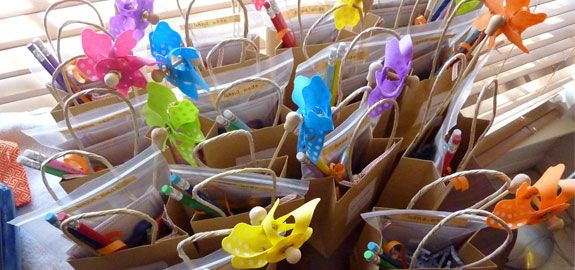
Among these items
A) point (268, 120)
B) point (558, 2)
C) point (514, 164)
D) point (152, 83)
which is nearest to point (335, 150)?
point (268, 120)

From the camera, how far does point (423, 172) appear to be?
2.22 ft

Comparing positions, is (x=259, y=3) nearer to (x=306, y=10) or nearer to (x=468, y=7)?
(x=306, y=10)

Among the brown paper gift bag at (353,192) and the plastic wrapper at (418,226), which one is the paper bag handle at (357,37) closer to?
the brown paper gift bag at (353,192)

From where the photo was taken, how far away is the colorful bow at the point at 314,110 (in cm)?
52

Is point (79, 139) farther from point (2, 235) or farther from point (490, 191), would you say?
point (490, 191)

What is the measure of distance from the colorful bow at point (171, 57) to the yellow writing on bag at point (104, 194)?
132mm

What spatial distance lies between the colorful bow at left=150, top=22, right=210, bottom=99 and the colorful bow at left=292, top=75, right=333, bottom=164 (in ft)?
0.46

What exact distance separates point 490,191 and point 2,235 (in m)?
0.76

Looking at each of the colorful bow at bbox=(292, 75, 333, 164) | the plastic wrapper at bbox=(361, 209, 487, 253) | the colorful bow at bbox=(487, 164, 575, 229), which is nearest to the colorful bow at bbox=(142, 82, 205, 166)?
the colorful bow at bbox=(292, 75, 333, 164)

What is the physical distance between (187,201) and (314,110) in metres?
0.20

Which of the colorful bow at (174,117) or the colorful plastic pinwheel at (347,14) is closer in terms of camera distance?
the colorful bow at (174,117)

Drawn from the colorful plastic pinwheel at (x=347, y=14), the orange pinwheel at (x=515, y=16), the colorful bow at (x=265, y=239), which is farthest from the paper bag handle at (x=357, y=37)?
the colorful bow at (x=265, y=239)

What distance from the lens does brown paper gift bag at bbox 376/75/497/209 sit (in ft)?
2.19

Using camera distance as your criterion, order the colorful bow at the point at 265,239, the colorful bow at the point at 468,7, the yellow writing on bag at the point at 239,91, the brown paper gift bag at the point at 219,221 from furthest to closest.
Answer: the colorful bow at the point at 468,7, the yellow writing on bag at the point at 239,91, the brown paper gift bag at the point at 219,221, the colorful bow at the point at 265,239
